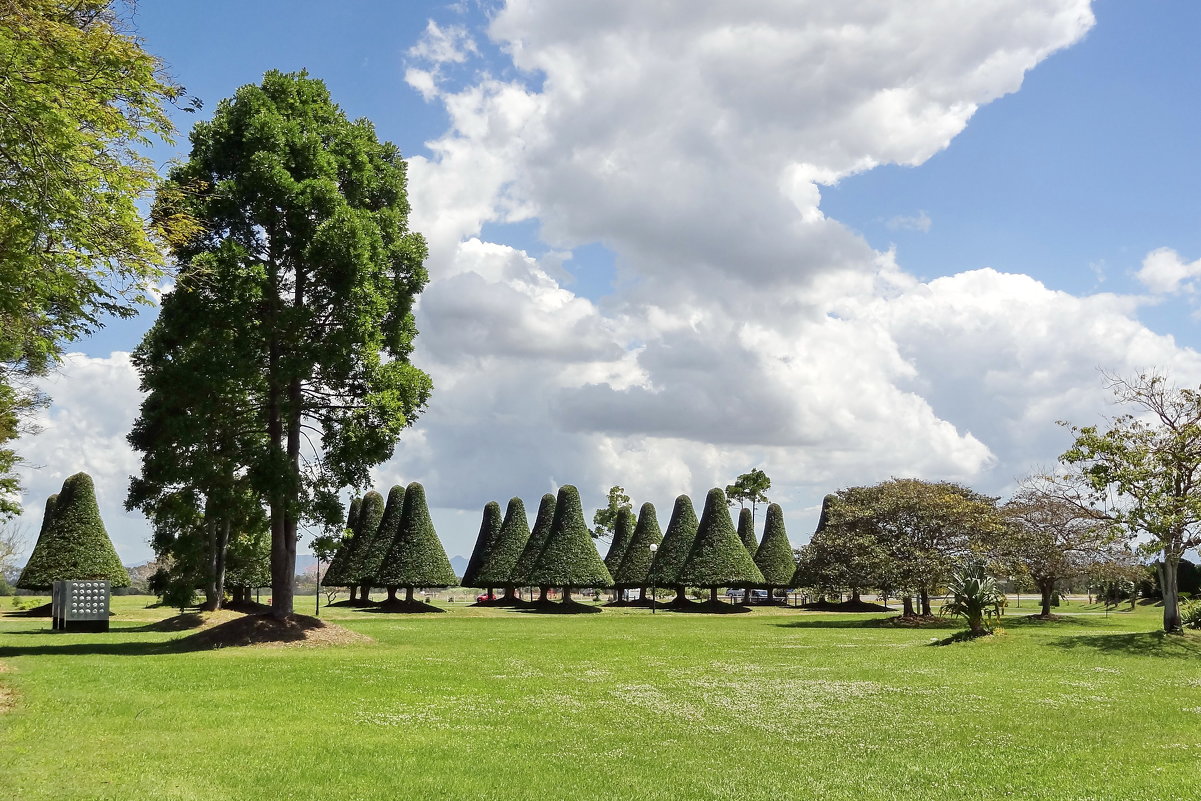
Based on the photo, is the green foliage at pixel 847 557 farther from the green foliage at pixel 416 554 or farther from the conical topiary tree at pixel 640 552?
the green foliage at pixel 416 554

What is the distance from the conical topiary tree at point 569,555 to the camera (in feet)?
199

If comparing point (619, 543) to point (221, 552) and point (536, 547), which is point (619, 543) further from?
point (221, 552)

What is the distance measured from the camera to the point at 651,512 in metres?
71.0

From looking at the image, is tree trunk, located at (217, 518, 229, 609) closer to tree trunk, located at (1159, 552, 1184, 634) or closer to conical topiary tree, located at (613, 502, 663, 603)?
conical topiary tree, located at (613, 502, 663, 603)

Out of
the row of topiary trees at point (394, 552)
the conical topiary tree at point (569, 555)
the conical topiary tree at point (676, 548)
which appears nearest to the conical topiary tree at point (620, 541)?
the conical topiary tree at point (676, 548)

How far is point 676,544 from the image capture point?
6588 cm

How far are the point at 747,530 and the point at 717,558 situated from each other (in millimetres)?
13190

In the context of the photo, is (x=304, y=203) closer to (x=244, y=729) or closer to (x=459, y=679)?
(x=459, y=679)

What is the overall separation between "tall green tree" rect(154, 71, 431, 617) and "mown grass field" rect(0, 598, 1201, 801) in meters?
6.06

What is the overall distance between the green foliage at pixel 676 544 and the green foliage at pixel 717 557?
127 centimetres

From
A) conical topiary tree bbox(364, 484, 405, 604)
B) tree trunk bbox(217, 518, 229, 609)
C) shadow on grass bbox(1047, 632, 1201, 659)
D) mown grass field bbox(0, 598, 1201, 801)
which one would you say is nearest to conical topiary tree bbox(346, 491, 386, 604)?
conical topiary tree bbox(364, 484, 405, 604)

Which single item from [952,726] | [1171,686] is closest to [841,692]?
[952,726]

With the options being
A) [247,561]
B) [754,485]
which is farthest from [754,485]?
[247,561]

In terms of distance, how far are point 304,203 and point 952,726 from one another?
892 inches
